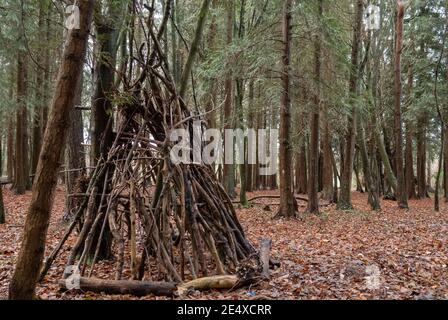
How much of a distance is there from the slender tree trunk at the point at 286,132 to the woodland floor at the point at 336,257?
17.7 inches

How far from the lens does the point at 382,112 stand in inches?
719

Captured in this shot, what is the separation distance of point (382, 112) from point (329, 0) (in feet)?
29.9

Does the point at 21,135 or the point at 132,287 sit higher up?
the point at 21,135

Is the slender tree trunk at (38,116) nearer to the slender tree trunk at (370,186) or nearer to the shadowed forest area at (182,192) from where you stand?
the shadowed forest area at (182,192)

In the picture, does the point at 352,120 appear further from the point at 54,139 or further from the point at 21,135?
the point at 21,135

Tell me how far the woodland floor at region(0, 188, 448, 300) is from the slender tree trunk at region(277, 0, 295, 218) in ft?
1.47

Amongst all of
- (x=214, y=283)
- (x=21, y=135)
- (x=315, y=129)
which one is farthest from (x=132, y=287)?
(x=21, y=135)

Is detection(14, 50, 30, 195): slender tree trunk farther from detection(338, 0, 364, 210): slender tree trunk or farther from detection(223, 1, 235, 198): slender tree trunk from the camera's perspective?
detection(338, 0, 364, 210): slender tree trunk

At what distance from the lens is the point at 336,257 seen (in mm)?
5586

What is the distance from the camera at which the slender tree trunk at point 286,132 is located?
952 centimetres

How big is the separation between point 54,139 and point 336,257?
408 centimetres

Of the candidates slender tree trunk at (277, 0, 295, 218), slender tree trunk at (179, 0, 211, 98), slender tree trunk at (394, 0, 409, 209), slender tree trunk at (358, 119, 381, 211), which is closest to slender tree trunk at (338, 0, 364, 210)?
slender tree trunk at (358, 119, 381, 211)

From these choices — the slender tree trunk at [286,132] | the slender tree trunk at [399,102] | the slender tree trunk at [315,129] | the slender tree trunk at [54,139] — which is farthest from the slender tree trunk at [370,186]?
the slender tree trunk at [54,139]
